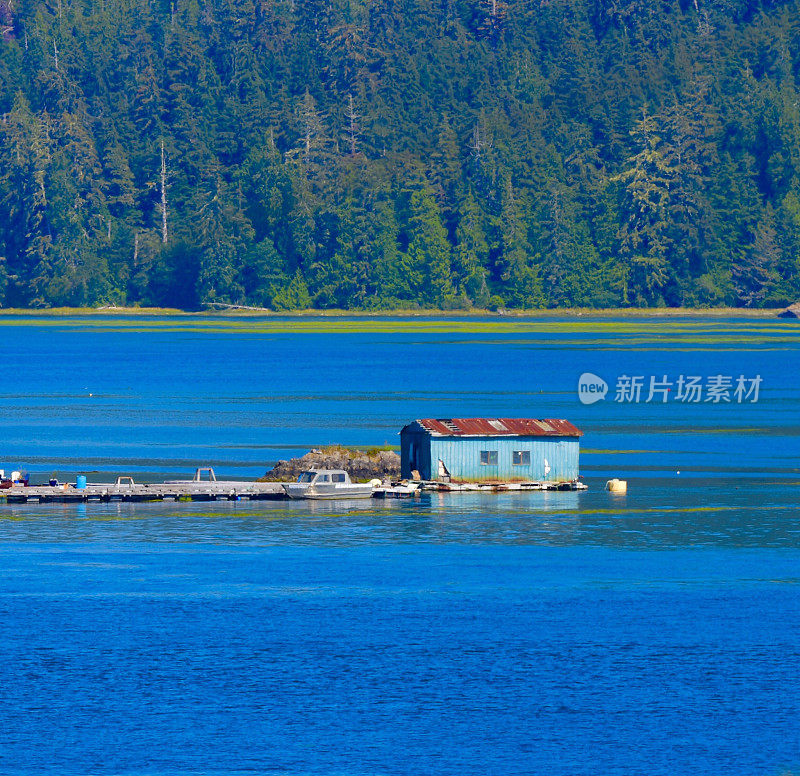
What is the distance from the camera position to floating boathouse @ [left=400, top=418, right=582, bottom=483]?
90.1m

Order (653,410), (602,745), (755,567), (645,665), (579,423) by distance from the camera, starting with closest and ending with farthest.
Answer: (602,745) < (645,665) < (755,567) < (579,423) < (653,410)

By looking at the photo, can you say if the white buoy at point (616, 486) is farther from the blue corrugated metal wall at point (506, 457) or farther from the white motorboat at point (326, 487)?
the white motorboat at point (326, 487)

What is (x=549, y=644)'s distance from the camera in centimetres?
5828

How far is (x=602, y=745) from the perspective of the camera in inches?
1870

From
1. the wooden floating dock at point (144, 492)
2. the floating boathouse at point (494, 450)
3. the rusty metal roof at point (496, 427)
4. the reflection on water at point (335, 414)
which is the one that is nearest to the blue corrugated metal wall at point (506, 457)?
the floating boathouse at point (494, 450)

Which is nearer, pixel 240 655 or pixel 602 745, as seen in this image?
pixel 602 745

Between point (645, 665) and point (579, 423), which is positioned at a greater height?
point (579, 423)

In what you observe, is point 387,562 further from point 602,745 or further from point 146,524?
point 602,745

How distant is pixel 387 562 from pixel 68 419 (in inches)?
2629

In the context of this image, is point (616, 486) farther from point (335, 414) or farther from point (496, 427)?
point (335, 414)

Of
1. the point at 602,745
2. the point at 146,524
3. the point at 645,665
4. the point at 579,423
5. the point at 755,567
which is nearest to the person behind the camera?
the point at 602,745

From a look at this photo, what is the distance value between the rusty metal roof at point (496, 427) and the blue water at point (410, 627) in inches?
144

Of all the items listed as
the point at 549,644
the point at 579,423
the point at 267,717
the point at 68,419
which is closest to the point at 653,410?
the point at 579,423

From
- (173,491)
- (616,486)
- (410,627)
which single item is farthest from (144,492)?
(410,627)
